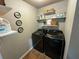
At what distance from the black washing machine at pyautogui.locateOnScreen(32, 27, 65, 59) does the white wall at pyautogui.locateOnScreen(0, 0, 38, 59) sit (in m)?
0.35

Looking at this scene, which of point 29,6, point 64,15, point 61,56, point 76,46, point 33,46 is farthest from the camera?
point 33,46

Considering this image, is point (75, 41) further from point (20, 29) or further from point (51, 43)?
point (20, 29)

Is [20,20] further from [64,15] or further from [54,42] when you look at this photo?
[64,15]

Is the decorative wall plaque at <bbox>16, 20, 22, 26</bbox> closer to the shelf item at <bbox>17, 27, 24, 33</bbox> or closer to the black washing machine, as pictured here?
the shelf item at <bbox>17, 27, 24, 33</bbox>

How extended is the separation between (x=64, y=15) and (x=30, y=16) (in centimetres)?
115

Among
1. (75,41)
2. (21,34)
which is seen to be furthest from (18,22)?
(75,41)

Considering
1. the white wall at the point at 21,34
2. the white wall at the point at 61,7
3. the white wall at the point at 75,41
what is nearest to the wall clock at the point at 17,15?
the white wall at the point at 21,34

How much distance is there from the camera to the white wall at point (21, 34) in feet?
5.56

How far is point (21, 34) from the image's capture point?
220cm

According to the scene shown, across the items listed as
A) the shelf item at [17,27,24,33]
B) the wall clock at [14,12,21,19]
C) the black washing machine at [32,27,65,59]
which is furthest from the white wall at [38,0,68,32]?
the shelf item at [17,27,24,33]

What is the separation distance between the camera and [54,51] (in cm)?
190

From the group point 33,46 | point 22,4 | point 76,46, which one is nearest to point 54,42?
point 76,46

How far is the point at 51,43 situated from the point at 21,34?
94 centimetres

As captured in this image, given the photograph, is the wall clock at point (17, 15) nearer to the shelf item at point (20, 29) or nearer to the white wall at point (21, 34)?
the white wall at point (21, 34)
